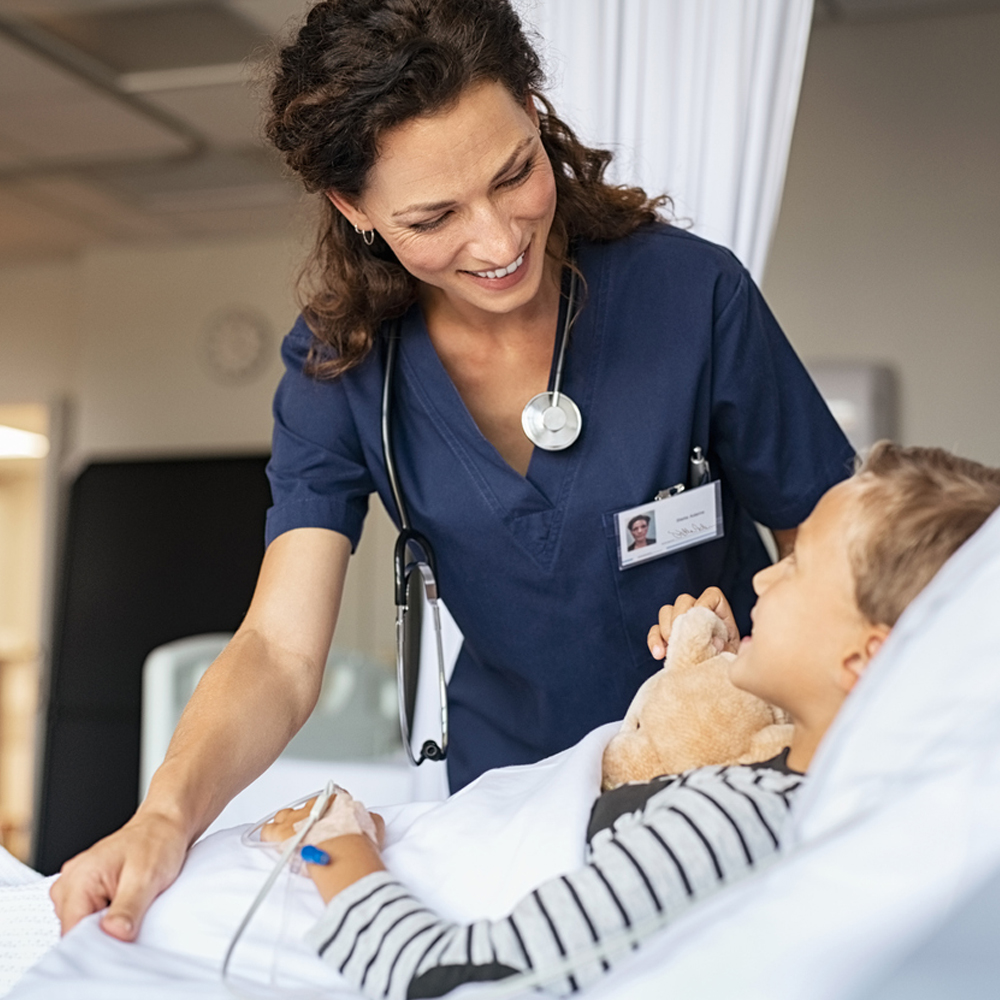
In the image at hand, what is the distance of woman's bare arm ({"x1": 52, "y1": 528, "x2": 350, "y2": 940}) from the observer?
83 cm

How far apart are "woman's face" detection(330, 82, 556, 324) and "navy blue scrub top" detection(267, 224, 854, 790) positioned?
181 millimetres

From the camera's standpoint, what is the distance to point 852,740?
648mm

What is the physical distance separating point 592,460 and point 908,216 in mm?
2690

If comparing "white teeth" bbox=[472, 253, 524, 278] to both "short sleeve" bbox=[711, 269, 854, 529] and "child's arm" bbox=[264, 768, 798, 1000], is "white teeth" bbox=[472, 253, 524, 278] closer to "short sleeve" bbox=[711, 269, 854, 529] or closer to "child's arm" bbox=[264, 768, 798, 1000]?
"short sleeve" bbox=[711, 269, 854, 529]

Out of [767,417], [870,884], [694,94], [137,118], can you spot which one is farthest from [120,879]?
[137,118]

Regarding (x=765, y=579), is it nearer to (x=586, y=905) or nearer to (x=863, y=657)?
(x=863, y=657)

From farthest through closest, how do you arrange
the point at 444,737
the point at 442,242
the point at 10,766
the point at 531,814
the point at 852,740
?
the point at 10,766
the point at 444,737
the point at 442,242
the point at 531,814
the point at 852,740

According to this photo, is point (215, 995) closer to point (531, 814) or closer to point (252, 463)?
point (531, 814)

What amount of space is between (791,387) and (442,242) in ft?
1.43

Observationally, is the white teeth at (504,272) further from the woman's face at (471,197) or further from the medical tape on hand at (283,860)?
the medical tape on hand at (283,860)

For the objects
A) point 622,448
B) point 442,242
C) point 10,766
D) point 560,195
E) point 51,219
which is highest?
point 51,219

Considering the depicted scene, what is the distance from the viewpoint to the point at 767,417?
1.30m

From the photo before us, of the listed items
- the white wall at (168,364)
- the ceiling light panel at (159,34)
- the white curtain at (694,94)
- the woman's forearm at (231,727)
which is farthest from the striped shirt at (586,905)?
the white wall at (168,364)

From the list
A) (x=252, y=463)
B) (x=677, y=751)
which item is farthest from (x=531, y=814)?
(x=252, y=463)
